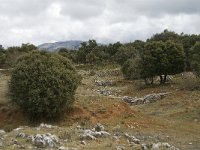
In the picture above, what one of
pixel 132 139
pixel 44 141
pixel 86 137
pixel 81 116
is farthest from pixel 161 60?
pixel 44 141

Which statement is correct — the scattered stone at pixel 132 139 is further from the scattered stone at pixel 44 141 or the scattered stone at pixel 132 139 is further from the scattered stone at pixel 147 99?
the scattered stone at pixel 147 99

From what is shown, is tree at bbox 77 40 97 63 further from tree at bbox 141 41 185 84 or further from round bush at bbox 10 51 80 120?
round bush at bbox 10 51 80 120

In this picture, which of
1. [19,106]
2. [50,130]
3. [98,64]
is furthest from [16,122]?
[98,64]

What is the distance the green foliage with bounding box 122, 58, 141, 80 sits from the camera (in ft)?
213

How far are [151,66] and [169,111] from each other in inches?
801

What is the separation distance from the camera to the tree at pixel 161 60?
2424 inches

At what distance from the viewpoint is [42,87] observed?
102 ft

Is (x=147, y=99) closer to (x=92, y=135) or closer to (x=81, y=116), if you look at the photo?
(x=81, y=116)

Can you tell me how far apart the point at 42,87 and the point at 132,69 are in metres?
38.8

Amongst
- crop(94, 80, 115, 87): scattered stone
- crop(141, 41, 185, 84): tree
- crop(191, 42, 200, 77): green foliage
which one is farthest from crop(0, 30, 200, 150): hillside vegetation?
crop(94, 80, 115, 87): scattered stone

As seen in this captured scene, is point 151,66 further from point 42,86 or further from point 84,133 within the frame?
point 84,133

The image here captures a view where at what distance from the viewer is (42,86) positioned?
31.2 m

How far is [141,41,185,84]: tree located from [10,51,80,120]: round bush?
2988 centimetres

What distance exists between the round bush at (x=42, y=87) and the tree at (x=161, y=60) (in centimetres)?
2988
